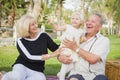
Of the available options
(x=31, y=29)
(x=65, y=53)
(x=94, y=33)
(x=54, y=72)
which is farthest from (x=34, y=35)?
(x=54, y=72)

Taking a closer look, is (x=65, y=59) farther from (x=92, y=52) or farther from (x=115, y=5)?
(x=115, y=5)

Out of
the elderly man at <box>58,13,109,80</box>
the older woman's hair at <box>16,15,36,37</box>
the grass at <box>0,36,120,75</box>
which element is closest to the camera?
the elderly man at <box>58,13,109,80</box>

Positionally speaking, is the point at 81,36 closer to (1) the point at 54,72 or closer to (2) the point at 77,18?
(2) the point at 77,18

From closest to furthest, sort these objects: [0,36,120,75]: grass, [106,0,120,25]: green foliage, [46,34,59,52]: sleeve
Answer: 1. [46,34,59,52]: sleeve
2. [0,36,120,75]: grass
3. [106,0,120,25]: green foliage

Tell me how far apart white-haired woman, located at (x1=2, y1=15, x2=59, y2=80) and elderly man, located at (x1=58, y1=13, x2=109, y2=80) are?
13.1 inches

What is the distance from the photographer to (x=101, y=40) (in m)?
4.32

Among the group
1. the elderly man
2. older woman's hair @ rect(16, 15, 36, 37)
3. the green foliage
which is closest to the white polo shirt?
the elderly man

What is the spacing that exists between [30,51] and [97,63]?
2.67 feet

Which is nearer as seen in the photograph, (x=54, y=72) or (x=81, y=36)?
(x=81, y=36)

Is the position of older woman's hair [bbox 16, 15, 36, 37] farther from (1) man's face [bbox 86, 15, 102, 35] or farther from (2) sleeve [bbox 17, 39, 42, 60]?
(1) man's face [bbox 86, 15, 102, 35]

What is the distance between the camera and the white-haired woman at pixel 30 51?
439 cm

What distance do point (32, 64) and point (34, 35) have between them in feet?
1.15

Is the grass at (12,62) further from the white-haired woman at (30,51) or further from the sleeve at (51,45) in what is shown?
the white-haired woman at (30,51)

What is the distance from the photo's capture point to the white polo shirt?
14.0 ft
